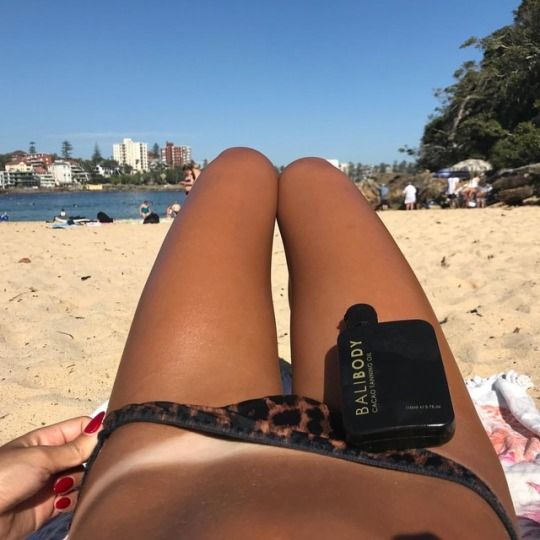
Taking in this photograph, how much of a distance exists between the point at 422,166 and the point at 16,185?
291 feet

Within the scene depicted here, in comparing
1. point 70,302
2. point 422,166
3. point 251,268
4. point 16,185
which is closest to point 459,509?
point 251,268

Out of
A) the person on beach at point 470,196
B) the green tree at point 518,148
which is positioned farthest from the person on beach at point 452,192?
the green tree at point 518,148

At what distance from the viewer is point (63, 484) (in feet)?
3.04

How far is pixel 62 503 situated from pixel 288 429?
0.46 metres

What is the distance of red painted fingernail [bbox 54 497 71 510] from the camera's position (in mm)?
940

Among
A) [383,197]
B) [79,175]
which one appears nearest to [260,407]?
[383,197]

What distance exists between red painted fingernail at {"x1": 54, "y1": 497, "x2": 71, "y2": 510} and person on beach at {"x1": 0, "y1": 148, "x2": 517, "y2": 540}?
0.01 meters

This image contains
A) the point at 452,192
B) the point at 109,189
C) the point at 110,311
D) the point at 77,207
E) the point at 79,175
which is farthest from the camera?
the point at 79,175

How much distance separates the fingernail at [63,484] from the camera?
3.03ft

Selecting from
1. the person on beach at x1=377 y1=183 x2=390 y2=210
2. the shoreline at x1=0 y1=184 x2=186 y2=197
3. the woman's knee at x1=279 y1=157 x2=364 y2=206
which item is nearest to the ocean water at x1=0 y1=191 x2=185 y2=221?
the person on beach at x1=377 y1=183 x2=390 y2=210

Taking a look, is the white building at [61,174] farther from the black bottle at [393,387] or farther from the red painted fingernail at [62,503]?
the black bottle at [393,387]

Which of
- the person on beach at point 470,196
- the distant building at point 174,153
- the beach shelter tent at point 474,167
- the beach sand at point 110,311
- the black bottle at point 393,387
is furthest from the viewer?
the distant building at point 174,153

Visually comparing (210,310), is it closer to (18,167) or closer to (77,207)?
(77,207)

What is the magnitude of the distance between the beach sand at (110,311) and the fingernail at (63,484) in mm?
870
